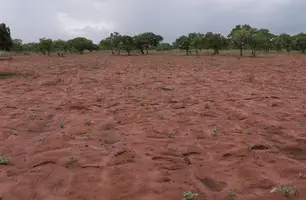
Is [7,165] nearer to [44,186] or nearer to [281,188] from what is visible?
[44,186]

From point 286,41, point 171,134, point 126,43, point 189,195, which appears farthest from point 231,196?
point 286,41

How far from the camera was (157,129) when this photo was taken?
6223 millimetres

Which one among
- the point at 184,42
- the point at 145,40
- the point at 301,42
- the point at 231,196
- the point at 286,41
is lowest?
the point at 231,196

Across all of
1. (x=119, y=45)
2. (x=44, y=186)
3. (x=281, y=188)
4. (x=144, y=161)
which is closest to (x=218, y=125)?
(x=144, y=161)

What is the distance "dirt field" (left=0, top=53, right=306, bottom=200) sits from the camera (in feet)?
12.7

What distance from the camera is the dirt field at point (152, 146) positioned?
3.86 metres

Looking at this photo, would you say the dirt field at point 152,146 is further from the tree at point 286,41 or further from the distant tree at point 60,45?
the distant tree at point 60,45

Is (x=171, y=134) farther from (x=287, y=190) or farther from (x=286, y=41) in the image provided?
(x=286, y=41)

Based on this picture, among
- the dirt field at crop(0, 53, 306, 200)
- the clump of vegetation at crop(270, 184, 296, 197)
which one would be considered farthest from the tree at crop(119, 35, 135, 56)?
the clump of vegetation at crop(270, 184, 296, 197)

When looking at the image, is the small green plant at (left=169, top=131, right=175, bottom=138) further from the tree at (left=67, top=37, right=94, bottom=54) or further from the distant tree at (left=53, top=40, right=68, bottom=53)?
the distant tree at (left=53, top=40, right=68, bottom=53)

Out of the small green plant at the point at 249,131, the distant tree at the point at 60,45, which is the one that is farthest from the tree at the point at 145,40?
the small green plant at the point at 249,131

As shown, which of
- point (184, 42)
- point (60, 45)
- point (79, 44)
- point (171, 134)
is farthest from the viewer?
point (60, 45)

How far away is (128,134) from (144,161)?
4.75ft

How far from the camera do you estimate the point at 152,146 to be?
5.28 metres
